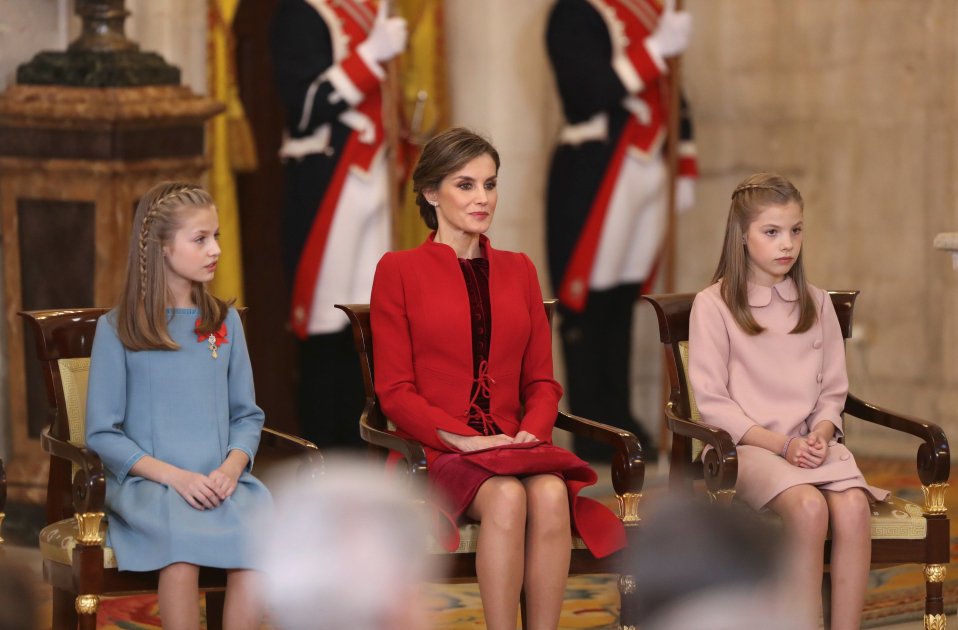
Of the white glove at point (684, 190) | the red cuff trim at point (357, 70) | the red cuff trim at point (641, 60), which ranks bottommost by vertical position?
the white glove at point (684, 190)

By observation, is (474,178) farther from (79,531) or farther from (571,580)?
(571,580)

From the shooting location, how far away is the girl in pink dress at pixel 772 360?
11.0ft

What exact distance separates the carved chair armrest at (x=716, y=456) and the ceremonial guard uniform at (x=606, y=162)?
2963mm

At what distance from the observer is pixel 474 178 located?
3.38 meters

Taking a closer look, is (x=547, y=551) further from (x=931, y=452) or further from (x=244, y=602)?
(x=931, y=452)

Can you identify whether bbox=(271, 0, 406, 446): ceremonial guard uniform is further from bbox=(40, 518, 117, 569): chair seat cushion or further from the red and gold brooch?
bbox=(40, 518, 117, 569): chair seat cushion

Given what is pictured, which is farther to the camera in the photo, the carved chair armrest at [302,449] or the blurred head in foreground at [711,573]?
the carved chair armrest at [302,449]

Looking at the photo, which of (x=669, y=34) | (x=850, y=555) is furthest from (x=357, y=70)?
(x=850, y=555)

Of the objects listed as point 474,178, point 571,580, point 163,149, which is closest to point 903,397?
point 571,580

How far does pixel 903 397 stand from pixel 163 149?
13.0ft

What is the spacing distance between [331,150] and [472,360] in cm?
271

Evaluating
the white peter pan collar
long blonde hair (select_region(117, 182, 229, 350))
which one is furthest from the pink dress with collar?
long blonde hair (select_region(117, 182, 229, 350))

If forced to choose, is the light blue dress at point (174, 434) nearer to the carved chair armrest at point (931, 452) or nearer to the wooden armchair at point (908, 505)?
the wooden armchair at point (908, 505)

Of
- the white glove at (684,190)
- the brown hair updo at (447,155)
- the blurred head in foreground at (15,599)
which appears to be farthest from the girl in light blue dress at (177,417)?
the white glove at (684,190)
